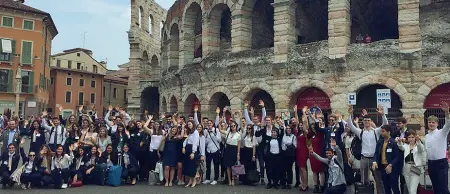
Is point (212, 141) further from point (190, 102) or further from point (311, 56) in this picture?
point (190, 102)

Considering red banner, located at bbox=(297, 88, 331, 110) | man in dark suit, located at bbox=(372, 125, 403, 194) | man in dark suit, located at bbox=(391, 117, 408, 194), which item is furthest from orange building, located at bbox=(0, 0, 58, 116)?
man in dark suit, located at bbox=(372, 125, 403, 194)

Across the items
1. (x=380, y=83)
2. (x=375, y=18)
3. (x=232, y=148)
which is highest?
(x=375, y=18)

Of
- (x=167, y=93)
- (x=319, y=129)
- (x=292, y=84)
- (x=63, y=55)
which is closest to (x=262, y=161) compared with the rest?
(x=319, y=129)

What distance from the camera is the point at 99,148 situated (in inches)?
393

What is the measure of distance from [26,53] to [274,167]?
1215 inches

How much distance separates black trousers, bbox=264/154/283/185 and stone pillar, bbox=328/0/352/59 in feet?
27.1

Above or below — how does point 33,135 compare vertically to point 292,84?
below

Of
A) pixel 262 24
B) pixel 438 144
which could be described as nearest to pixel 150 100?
pixel 262 24

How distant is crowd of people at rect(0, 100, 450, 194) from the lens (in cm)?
845

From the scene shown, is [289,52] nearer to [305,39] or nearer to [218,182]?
[305,39]

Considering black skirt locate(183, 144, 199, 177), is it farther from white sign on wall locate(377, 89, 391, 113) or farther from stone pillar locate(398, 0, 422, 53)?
stone pillar locate(398, 0, 422, 53)

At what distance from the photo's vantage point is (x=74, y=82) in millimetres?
46375

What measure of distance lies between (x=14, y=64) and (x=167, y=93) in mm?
15488

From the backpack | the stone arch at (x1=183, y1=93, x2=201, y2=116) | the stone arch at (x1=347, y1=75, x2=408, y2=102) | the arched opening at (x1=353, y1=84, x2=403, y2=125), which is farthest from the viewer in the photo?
the stone arch at (x1=183, y1=93, x2=201, y2=116)
